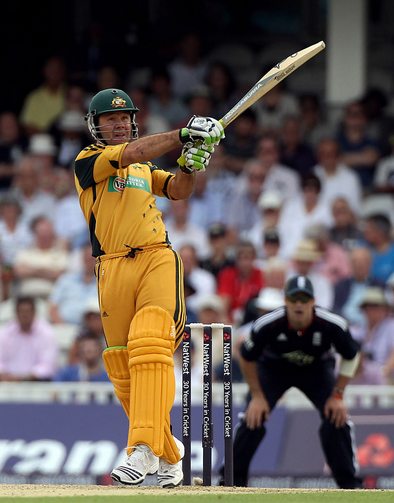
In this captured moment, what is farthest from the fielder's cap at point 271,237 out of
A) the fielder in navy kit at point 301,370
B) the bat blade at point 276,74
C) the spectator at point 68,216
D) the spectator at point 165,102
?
the bat blade at point 276,74

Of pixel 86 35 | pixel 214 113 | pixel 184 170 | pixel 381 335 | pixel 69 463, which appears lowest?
pixel 69 463

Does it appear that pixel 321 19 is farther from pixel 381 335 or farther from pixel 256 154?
pixel 381 335

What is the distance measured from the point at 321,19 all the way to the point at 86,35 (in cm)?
275

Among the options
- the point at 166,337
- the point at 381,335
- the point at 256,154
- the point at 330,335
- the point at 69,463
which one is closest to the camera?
the point at 166,337

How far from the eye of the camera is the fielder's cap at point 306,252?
1361 centimetres

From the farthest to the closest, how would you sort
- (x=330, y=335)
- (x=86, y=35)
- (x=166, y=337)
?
(x=86, y=35), (x=330, y=335), (x=166, y=337)

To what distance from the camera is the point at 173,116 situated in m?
16.5

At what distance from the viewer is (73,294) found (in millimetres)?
14117

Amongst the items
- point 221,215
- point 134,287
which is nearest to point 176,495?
point 134,287

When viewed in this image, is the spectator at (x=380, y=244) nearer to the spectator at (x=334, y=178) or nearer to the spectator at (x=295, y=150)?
the spectator at (x=334, y=178)

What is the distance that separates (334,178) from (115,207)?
22.5 ft

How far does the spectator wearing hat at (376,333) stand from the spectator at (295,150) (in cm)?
251

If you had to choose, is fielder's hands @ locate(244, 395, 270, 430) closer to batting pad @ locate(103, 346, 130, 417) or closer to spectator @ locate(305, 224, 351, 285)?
batting pad @ locate(103, 346, 130, 417)

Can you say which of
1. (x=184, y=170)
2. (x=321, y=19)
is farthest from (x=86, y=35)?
(x=184, y=170)
